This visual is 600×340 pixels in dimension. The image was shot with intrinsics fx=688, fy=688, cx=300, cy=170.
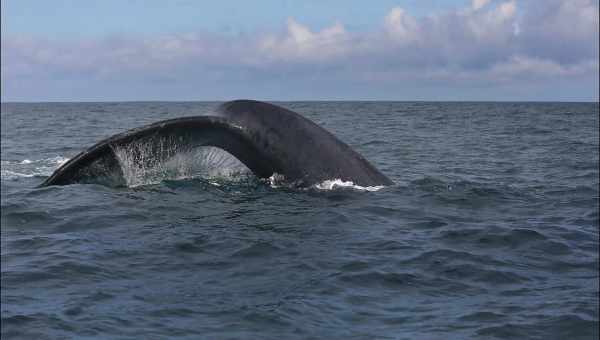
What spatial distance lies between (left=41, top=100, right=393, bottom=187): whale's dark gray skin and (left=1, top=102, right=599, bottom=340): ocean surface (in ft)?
1.15

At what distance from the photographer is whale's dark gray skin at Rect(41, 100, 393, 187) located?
955 cm

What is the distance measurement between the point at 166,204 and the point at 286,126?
7.31 ft

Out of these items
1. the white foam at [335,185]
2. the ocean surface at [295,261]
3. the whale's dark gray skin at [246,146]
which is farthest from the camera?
the white foam at [335,185]

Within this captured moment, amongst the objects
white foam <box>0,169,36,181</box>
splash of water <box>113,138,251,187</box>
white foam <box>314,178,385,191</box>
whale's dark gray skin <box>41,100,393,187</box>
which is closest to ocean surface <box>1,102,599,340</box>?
white foam <box>314,178,385,191</box>

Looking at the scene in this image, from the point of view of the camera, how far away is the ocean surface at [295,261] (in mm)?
5977

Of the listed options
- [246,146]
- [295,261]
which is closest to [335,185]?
[246,146]

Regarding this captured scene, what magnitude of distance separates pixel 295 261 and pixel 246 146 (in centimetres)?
309

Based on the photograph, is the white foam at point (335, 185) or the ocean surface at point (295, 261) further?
the white foam at point (335, 185)

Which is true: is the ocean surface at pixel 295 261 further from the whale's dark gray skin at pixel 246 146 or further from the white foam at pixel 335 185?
the whale's dark gray skin at pixel 246 146

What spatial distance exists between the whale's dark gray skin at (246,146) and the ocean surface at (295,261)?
0.35 m

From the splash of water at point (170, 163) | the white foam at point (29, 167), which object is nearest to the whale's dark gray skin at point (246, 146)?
the splash of water at point (170, 163)

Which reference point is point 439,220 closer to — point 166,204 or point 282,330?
point 166,204

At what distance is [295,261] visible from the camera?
778 cm

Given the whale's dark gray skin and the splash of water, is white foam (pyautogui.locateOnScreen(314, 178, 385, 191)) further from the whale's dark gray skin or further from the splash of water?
the splash of water
